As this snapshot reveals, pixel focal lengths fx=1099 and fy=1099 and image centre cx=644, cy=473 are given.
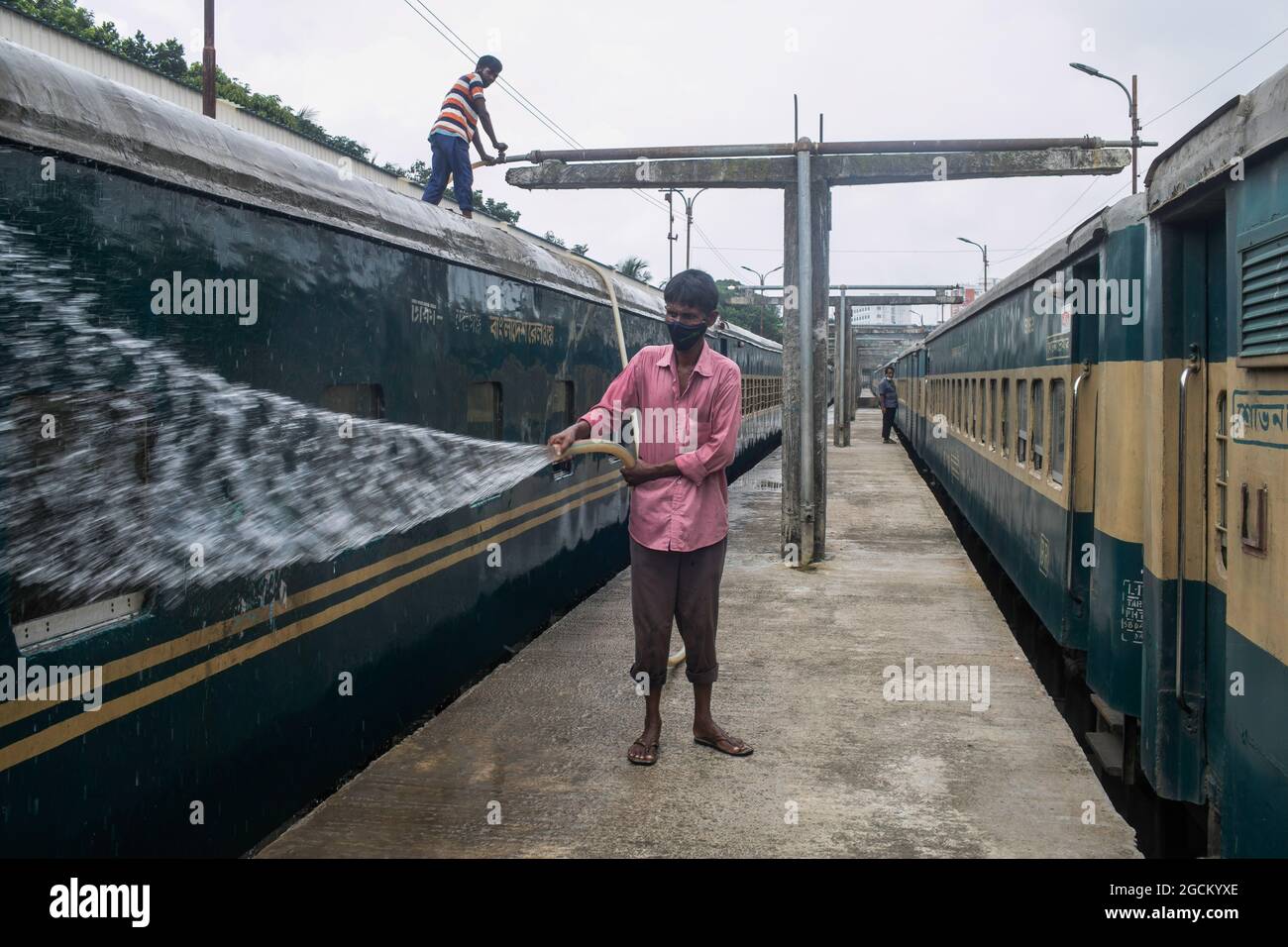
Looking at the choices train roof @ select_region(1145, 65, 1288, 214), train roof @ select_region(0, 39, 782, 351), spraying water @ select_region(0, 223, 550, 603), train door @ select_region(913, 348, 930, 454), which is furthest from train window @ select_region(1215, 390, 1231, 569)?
train door @ select_region(913, 348, 930, 454)

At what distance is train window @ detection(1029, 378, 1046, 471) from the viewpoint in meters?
7.54

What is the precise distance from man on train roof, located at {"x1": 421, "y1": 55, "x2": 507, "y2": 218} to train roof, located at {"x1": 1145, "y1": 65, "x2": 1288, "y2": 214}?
17.0ft

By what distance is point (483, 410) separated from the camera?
659cm

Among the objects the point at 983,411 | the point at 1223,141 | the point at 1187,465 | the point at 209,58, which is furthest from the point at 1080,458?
the point at 209,58

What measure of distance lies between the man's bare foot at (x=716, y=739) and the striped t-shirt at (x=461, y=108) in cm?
503

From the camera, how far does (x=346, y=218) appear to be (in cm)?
477

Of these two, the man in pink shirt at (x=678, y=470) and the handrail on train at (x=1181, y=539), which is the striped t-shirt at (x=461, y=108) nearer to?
the man in pink shirt at (x=678, y=470)

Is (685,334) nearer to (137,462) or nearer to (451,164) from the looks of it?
(137,462)

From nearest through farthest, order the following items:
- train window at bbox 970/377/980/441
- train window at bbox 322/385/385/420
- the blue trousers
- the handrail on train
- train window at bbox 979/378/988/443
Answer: the handrail on train < train window at bbox 322/385/385/420 < the blue trousers < train window at bbox 979/378/988/443 < train window at bbox 970/377/980/441

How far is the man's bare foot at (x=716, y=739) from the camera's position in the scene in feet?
16.5

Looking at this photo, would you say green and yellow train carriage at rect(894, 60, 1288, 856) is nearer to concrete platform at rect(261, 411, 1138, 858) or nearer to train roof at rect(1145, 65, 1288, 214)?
train roof at rect(1145, 65, 1288, 214)

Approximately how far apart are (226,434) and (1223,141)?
3347 millimetres

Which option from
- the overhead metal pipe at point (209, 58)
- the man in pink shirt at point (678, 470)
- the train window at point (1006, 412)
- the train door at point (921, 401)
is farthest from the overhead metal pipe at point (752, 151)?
the train door at point (921, 401)
